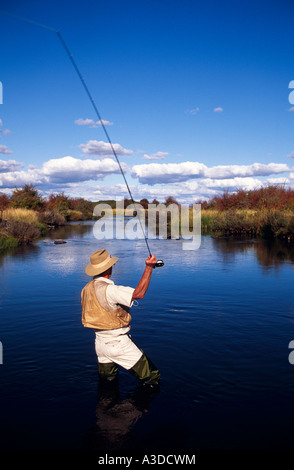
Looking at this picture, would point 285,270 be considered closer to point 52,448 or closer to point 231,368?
point 231,368

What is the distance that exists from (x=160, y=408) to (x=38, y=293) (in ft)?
21.8

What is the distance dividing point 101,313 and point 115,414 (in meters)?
1.08

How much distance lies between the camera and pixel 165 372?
220 inches

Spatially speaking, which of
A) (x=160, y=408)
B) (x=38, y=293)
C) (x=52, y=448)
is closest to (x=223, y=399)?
(x=160, y=408)

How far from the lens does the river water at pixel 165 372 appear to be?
13.4 ft

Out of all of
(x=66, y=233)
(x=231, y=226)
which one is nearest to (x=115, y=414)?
(x=231, y=226)

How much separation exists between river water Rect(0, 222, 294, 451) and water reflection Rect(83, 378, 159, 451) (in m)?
0.01

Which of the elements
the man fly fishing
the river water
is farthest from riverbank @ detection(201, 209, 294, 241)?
the man fly fishing

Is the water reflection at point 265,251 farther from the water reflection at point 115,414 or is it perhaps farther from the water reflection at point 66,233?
the water reflection at point 66,233

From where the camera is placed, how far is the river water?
13.4 feet

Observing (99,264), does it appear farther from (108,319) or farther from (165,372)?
(165,372)

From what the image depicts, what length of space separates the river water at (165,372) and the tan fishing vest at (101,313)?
3.06ft

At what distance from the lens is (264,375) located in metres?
5.44

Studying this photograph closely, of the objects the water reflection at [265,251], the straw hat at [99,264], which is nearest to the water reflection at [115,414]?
the straw hat at [99,264]
